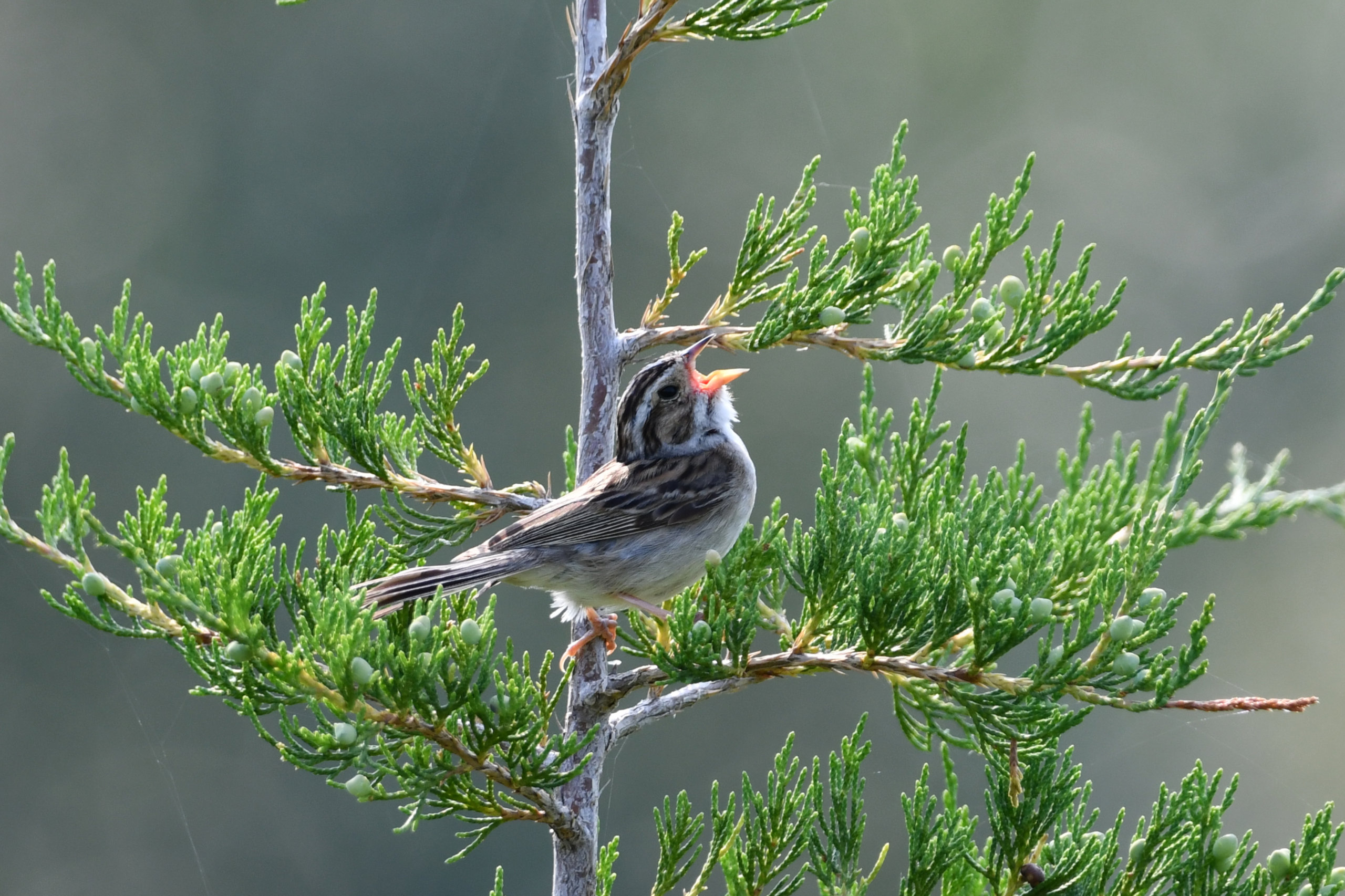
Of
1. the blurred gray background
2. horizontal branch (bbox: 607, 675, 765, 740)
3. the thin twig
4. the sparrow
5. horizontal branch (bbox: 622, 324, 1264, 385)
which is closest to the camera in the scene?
the thin twig

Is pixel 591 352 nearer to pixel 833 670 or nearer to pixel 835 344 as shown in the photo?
pixel 835 344

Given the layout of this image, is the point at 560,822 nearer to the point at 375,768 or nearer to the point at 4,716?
the point at 375,768

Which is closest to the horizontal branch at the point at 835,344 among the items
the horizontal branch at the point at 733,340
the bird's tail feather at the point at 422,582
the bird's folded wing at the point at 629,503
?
the horizontal branch at the point at 733,340

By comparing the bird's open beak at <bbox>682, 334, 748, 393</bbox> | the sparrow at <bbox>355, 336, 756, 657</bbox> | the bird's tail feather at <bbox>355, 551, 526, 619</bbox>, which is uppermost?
the bird's open beak at <bbox>682, 334, 748, 393</bbox>

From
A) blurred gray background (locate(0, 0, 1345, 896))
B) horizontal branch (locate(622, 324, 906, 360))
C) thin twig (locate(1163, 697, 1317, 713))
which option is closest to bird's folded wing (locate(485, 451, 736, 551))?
horizontal branch (locate(622, 324, 906, 360))

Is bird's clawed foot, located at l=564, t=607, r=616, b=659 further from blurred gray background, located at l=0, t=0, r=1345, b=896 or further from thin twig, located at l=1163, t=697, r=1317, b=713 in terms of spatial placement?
blurred gray background, located at l=0, t=0, r=1345, b=896

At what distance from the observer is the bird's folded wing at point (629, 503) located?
314 cm

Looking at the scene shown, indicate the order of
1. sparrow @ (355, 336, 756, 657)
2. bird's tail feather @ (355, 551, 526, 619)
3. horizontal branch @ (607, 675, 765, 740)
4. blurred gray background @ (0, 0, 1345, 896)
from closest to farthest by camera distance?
bird's tail feather @ (355, 551, 526, 619)
horizontal branch @ (607, 675, 765, 740)
sparrow @ (355, 336, 756, 657)
blurred gray background @ (0, 0, 1345, 896)

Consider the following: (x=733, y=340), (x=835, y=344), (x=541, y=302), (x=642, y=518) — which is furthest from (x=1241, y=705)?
(x=541, y=302)

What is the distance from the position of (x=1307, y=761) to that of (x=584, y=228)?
8737 millimetres

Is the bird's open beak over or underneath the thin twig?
over

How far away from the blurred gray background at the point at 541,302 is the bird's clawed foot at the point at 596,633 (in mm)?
4394

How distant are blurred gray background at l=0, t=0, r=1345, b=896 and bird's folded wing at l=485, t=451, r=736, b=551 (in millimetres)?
4090

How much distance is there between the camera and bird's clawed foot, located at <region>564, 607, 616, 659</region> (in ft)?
10.0
